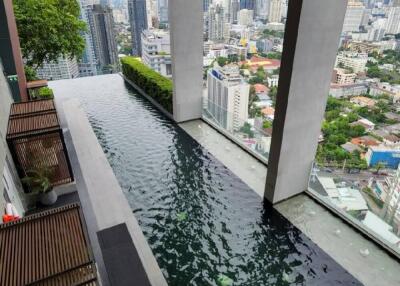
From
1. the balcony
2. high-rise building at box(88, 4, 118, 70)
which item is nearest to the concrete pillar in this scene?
the balcony

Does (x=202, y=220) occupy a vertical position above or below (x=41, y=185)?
below

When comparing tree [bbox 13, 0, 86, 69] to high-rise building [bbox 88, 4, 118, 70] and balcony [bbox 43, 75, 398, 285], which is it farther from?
high-rise building [bbox 88, 4, 118, 70]

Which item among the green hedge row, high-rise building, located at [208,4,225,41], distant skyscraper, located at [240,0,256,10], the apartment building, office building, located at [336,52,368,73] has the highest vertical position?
distant skyscraper, located at [240,0,256,10]

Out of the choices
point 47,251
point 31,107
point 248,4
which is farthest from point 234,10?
point 47,251

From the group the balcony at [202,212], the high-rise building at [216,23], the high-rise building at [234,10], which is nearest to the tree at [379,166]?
the balcony at [202,212]

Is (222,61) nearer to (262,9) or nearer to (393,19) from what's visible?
(262,9)
